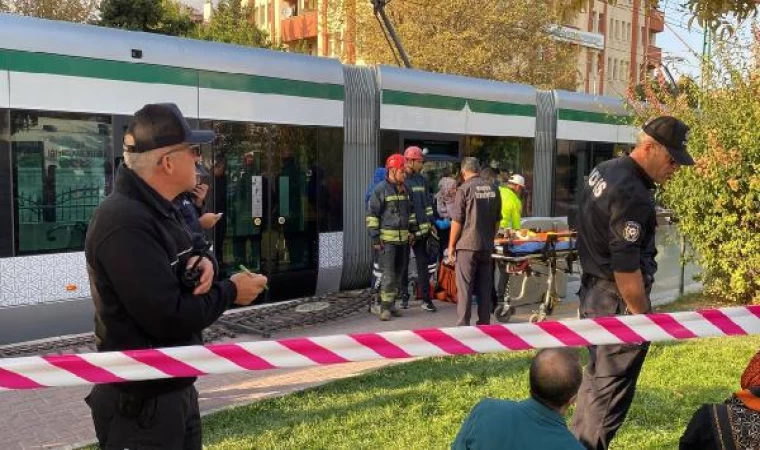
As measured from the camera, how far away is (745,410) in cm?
256

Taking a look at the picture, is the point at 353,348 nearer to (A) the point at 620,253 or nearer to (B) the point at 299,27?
(A) the point at 620,253

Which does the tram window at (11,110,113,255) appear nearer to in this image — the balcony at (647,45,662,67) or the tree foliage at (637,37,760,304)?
the tree foliage at (637,37,760,304)

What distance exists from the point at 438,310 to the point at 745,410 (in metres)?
6.90

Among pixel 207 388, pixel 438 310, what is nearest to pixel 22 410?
pixel 207 388

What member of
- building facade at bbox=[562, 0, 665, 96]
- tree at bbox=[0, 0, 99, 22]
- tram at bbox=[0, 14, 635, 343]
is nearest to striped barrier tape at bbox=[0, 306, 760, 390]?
tram at bbox=[0, 14, 635, 343]

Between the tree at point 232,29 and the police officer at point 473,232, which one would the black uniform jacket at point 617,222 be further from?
the tree at point 232,29

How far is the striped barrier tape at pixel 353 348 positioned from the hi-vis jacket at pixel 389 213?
16.9 feet

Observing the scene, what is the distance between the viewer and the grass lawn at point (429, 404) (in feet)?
15.5

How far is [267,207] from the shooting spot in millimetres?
8828

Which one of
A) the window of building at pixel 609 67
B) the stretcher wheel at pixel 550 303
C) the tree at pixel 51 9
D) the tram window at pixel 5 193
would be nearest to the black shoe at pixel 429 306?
the stretcher wheel at pixel 550 303

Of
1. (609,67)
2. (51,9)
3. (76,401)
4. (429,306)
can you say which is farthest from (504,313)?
(609,67)

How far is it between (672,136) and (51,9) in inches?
977

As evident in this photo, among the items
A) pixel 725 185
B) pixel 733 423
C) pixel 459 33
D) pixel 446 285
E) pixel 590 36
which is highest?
pixel 590 36

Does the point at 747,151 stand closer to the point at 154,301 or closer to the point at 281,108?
the point at 281,108
